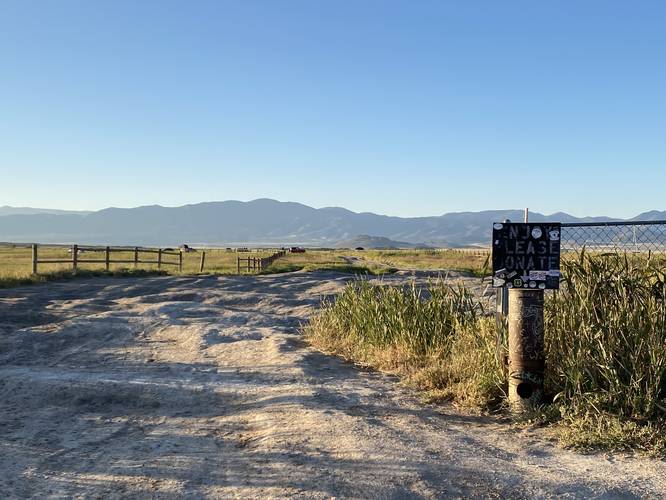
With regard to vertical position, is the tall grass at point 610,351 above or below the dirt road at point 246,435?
above

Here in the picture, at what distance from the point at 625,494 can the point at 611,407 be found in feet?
4.35

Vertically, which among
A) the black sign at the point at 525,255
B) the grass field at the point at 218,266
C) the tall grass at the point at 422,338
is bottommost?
the grass field at the point at 218,266

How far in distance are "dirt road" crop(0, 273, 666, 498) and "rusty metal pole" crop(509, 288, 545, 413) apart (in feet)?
1.32

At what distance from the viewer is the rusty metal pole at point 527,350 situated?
5430 mm

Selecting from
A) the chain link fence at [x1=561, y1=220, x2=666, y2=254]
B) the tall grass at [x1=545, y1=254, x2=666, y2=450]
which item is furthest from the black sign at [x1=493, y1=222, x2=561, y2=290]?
the tall grass at [x1=545, y1=254, x2=666, y2=450]

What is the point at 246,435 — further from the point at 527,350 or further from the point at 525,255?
the point at 525,255

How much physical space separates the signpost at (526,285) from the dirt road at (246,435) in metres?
0.51

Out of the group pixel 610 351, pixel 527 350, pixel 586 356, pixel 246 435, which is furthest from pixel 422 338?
pixel 246 435

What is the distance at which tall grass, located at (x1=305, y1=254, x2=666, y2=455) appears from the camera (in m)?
4.88

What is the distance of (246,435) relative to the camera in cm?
494

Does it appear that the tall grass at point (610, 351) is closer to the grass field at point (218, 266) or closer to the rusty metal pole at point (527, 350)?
the rusty metal pole at point (527, 350)

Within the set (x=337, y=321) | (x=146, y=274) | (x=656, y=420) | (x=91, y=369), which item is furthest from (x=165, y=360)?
(x=146, y=274)

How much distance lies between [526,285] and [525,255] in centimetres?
29

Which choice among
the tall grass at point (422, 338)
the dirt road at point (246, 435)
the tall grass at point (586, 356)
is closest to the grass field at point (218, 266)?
the tall grass at point (422, 338)
